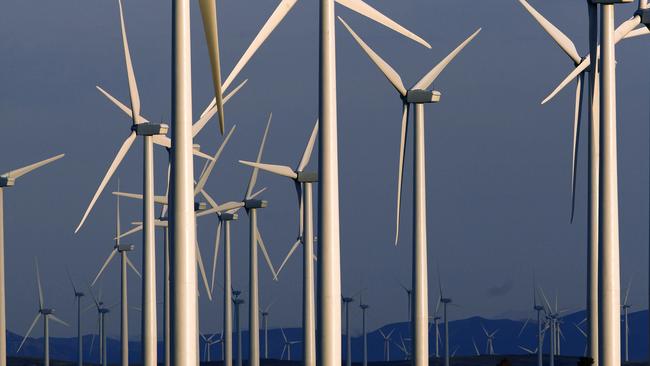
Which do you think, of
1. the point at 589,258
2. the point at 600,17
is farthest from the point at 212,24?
the point at 589,258

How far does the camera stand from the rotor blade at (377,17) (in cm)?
4828

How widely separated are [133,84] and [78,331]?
8292cm

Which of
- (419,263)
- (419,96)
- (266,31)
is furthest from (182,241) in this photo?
(419,96)

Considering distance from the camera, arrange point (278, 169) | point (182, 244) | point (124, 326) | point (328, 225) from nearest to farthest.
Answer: point (182, 244) → point (328, 225) → point (278, 169) → point (124, 326)

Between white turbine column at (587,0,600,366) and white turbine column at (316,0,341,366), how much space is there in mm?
→ 11632

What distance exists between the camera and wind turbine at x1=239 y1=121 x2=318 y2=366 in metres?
59.0

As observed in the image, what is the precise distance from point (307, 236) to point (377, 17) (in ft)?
68.8

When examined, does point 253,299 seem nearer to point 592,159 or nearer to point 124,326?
point 124,326

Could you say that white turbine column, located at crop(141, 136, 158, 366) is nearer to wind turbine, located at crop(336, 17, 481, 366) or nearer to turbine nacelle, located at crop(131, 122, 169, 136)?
turbine nacelle, located at crop(131, 122, 169, 136)

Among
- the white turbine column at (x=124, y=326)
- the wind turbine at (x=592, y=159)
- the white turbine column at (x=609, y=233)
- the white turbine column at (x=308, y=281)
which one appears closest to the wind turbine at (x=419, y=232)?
the white turbine column at (x=308, y=281)

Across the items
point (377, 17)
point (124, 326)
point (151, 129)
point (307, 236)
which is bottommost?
point (124, 326)

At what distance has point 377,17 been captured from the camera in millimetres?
48688

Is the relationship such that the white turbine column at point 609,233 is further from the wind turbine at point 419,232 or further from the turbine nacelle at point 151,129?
the turbine nacelle at point 151,129

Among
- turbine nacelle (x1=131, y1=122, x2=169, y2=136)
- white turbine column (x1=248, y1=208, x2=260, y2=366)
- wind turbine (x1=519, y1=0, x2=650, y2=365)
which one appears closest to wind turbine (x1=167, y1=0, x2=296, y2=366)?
wind turbine (x1=519, y1=0, x2=650, y2=365)
